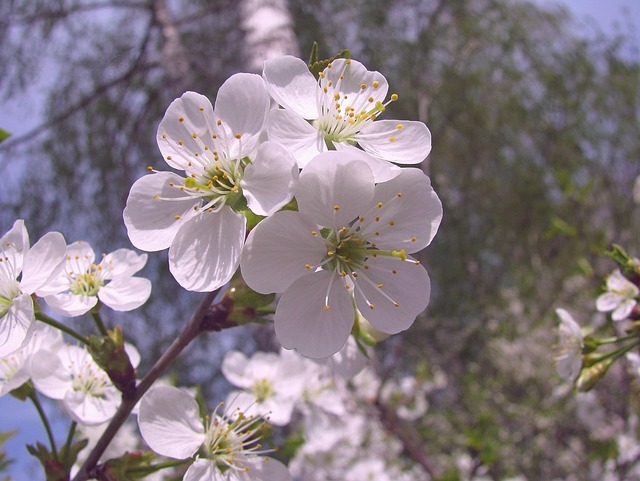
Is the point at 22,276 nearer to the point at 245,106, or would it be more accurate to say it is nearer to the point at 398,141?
the point at 245,106

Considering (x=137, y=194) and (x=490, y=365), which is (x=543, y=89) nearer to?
(x=490, y=365)

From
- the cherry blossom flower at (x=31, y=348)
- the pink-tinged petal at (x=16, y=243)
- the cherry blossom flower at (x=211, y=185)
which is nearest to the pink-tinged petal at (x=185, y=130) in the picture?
the cherry blossom flower at (x=211, y=185)

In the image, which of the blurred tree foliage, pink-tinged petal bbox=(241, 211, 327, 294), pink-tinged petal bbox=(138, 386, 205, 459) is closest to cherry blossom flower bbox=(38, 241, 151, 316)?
pink-tinged petal bbox=(138, 386, 205, 459)

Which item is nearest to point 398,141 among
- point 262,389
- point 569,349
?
point 569,349

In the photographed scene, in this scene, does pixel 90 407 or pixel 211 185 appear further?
pixel 90 407

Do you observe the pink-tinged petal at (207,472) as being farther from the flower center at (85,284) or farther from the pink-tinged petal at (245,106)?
the pink-tinged petal at (245,106)

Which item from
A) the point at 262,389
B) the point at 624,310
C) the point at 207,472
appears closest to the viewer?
the point at 207,472

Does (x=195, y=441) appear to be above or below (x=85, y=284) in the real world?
below

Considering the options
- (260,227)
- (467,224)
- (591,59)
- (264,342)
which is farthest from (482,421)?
(591,59)
